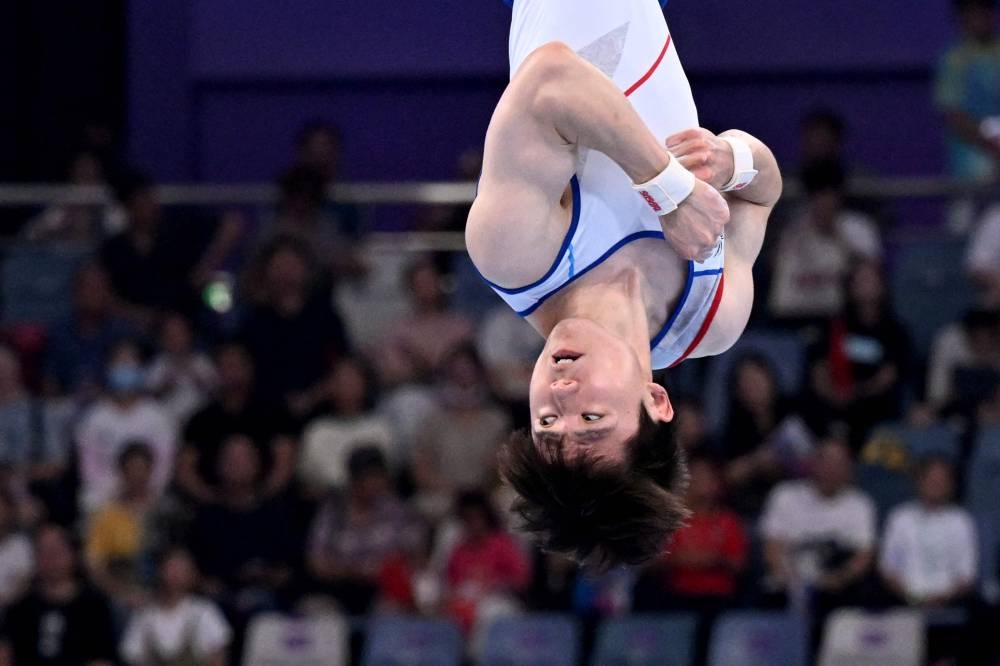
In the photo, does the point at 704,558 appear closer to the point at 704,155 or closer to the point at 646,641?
the point at 646,641

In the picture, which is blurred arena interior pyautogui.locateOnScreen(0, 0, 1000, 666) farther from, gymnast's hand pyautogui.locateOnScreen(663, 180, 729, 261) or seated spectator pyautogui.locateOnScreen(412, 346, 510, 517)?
gymnast's hand pyautogui.locateOnScreen(663, 180, 729, 261)

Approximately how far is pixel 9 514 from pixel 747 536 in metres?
4.01

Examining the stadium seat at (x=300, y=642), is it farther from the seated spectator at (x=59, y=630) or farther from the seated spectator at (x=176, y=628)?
the seated spectator at (x=59, y=630)

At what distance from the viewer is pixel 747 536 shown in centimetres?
940

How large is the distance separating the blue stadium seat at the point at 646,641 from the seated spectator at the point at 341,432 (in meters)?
1.69

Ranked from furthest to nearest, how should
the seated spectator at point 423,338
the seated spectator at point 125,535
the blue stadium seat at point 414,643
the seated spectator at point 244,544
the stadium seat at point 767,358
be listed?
1. the seated spectator at point 423,338
2. the stadium seat at point 767,358
3. the seated spectator at point 125,535
4. the seated spectator at point 244,544
5. the blue stadium seat at point 414,643

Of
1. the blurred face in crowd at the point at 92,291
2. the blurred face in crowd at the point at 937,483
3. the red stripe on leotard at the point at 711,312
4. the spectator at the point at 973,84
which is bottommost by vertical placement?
the blurred face in crowd at the point at 937,483

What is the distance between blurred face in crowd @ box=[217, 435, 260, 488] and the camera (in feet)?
31.4

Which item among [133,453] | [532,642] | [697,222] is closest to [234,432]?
[133,453]

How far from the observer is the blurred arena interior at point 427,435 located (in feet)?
29.6

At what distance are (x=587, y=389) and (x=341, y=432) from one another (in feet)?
17.5

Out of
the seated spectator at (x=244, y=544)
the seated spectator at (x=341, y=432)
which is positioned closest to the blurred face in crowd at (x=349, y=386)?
the seated spectator at (x=341, y=432)

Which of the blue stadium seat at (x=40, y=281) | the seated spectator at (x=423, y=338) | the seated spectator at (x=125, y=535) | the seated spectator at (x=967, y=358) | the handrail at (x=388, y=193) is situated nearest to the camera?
the seated spectator at (x=125, y=535)

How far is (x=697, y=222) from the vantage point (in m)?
4.52
